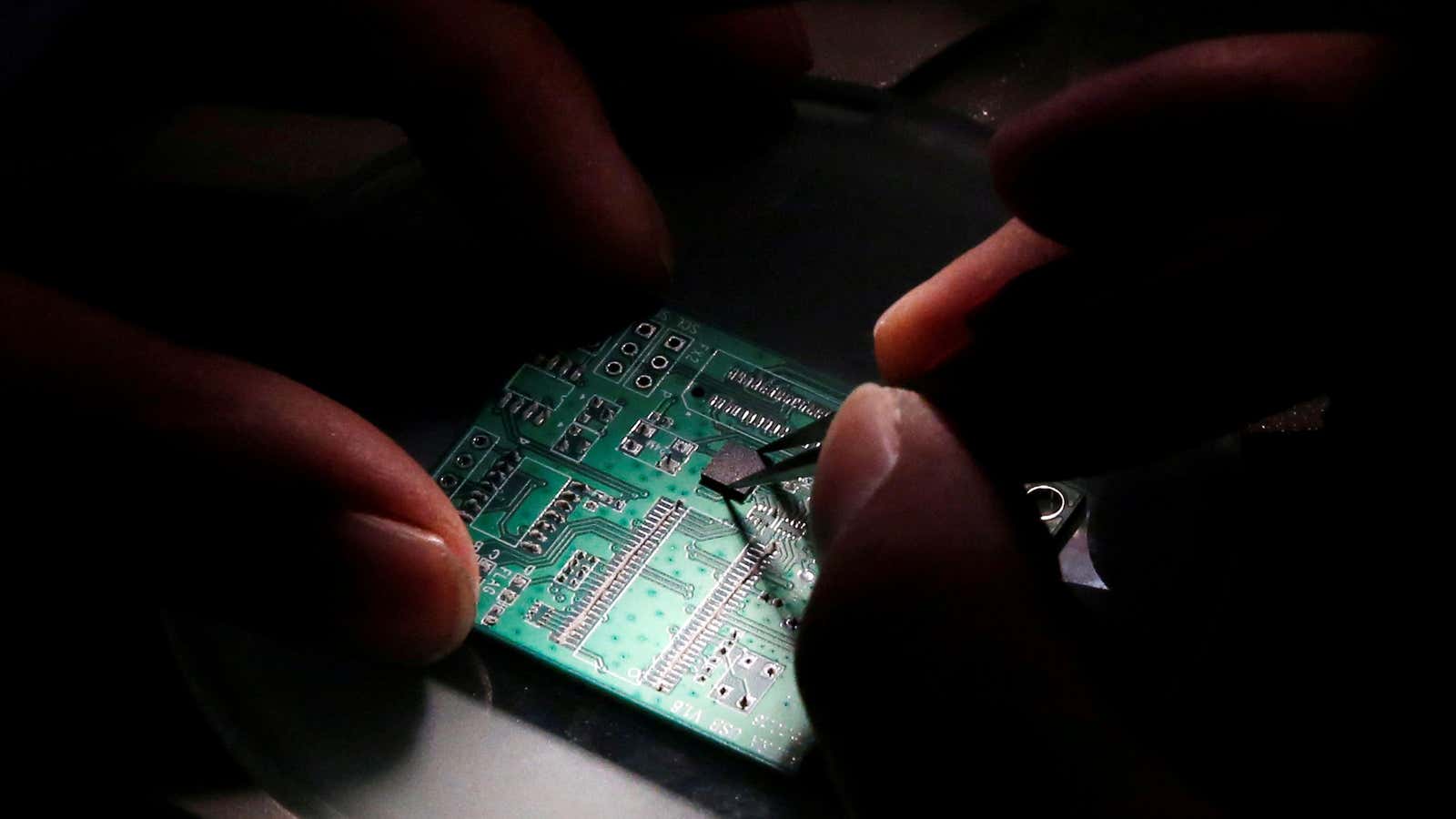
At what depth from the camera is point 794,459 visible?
1114mm

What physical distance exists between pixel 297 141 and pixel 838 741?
1.04 metres

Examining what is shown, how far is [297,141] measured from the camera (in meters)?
1.57

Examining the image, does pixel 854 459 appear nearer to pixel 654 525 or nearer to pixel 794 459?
pixel 794 459

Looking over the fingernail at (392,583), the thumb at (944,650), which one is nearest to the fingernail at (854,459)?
the thumb at (944,650)

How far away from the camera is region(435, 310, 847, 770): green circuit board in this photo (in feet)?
3.57

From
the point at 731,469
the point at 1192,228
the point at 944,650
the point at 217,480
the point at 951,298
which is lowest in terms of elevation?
the point at 217,480

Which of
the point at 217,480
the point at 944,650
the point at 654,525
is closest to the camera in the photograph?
the point at 944,650

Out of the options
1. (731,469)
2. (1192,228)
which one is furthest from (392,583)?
(1192,228)

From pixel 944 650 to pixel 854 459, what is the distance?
154 millimetres

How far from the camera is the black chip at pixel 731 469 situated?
46.1 inches

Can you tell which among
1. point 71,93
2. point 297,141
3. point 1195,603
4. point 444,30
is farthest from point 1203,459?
point 71,93

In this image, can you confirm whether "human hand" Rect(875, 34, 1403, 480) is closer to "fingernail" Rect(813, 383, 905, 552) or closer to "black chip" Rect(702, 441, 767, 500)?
"fingernail" Rect(813, 383, 905, 552)

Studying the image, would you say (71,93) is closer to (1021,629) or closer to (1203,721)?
(1021,629)

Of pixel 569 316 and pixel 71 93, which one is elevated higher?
pixel 569 316
